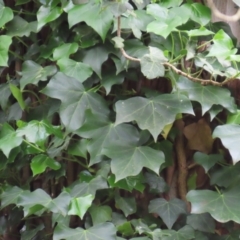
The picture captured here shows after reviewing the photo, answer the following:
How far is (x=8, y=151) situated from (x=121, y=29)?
0.43m

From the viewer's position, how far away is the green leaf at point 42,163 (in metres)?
1.13

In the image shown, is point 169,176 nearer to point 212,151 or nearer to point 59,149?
point 212,151

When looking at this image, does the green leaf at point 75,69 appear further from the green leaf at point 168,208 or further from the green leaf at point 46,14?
the green leaf at point 168,208

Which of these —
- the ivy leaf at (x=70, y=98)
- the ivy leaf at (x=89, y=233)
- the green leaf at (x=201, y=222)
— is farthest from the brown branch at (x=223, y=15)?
the ivy leaf at (x=89, y=233)

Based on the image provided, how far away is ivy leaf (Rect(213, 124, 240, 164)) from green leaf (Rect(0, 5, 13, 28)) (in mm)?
661

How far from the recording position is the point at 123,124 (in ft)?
3.59

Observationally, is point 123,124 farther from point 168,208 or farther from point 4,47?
point 4,47

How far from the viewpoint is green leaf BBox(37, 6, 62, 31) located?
3.90 ft

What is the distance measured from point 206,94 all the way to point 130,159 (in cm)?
25

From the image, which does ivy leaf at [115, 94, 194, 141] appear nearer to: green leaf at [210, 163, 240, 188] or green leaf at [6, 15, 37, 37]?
green leaf at [210, 163, 240, 188]

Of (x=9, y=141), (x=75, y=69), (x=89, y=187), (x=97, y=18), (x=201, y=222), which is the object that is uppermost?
(x=97, y=18)

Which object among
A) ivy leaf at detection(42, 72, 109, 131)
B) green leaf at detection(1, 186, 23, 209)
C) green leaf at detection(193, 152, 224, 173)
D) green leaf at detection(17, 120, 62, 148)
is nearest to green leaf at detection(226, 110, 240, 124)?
green leaf at detection(193, 152, 224, 173)

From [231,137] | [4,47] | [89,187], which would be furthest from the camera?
[4,47]

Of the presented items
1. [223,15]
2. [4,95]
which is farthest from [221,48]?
[4,95]
